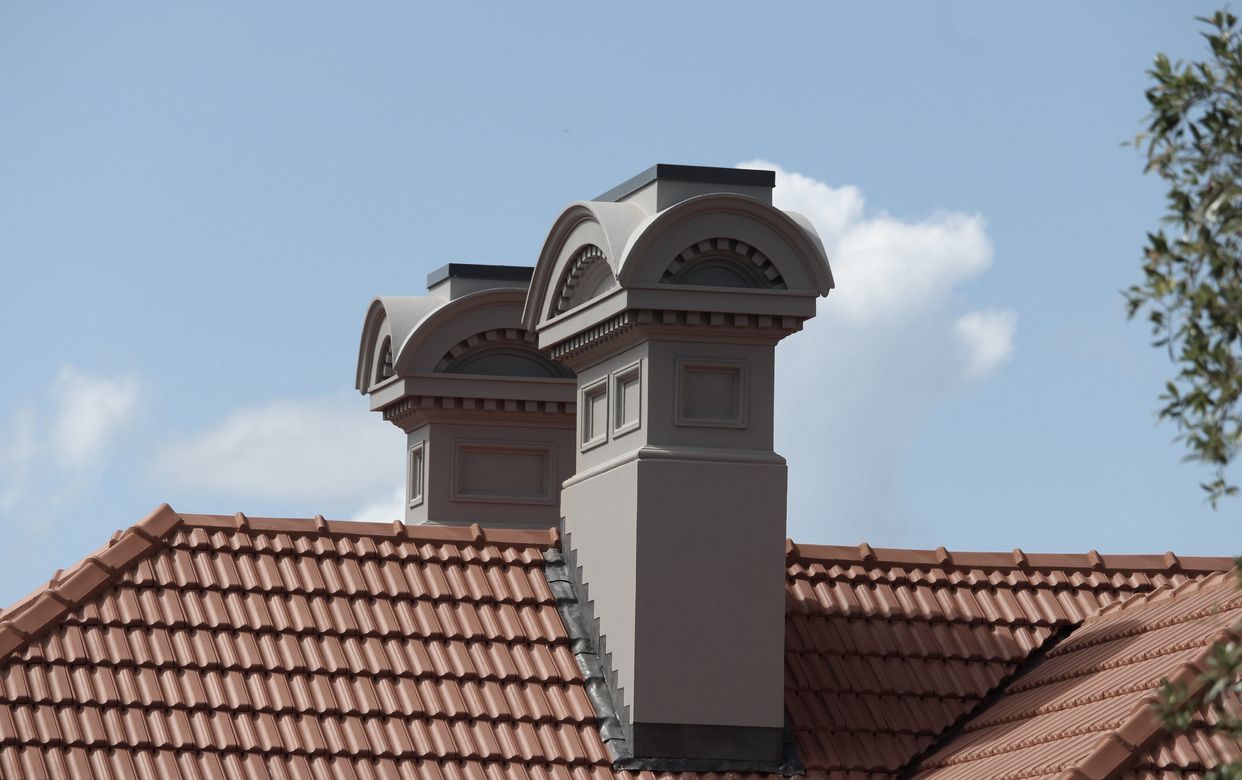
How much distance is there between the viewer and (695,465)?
15.4m

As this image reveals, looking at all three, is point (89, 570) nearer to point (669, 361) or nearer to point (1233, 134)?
point (669, 361)

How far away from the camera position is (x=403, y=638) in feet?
50.4

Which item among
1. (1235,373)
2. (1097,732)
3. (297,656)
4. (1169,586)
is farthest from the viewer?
(1169,586)

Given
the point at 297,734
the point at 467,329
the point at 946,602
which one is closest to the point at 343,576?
the point at 297,734

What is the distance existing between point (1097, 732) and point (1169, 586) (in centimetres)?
426

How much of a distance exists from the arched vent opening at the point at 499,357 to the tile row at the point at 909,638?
3368 millimetres

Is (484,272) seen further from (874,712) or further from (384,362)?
(874,712)

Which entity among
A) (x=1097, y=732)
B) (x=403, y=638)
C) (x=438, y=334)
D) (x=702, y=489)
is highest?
(x=438, y=334)

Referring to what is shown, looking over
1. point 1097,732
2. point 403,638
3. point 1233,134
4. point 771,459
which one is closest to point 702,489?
point 771,459

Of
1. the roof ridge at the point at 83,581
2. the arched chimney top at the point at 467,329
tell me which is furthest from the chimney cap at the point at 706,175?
the roof ridge at the point at 83,581

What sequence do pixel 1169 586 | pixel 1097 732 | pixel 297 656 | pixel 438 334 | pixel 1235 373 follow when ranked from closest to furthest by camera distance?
1. pixel 1235 373
2. pixel 1097 732
3. pixel 297 656
4. pixel 1169 586
5. pixel 438 334

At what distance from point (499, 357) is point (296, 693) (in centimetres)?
459

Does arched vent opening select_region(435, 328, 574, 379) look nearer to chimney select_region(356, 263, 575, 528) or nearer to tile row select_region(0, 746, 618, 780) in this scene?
chimney select_region(356, 263, 575, 528)

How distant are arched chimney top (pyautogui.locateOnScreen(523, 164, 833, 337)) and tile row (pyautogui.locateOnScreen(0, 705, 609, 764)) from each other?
9.94ft
